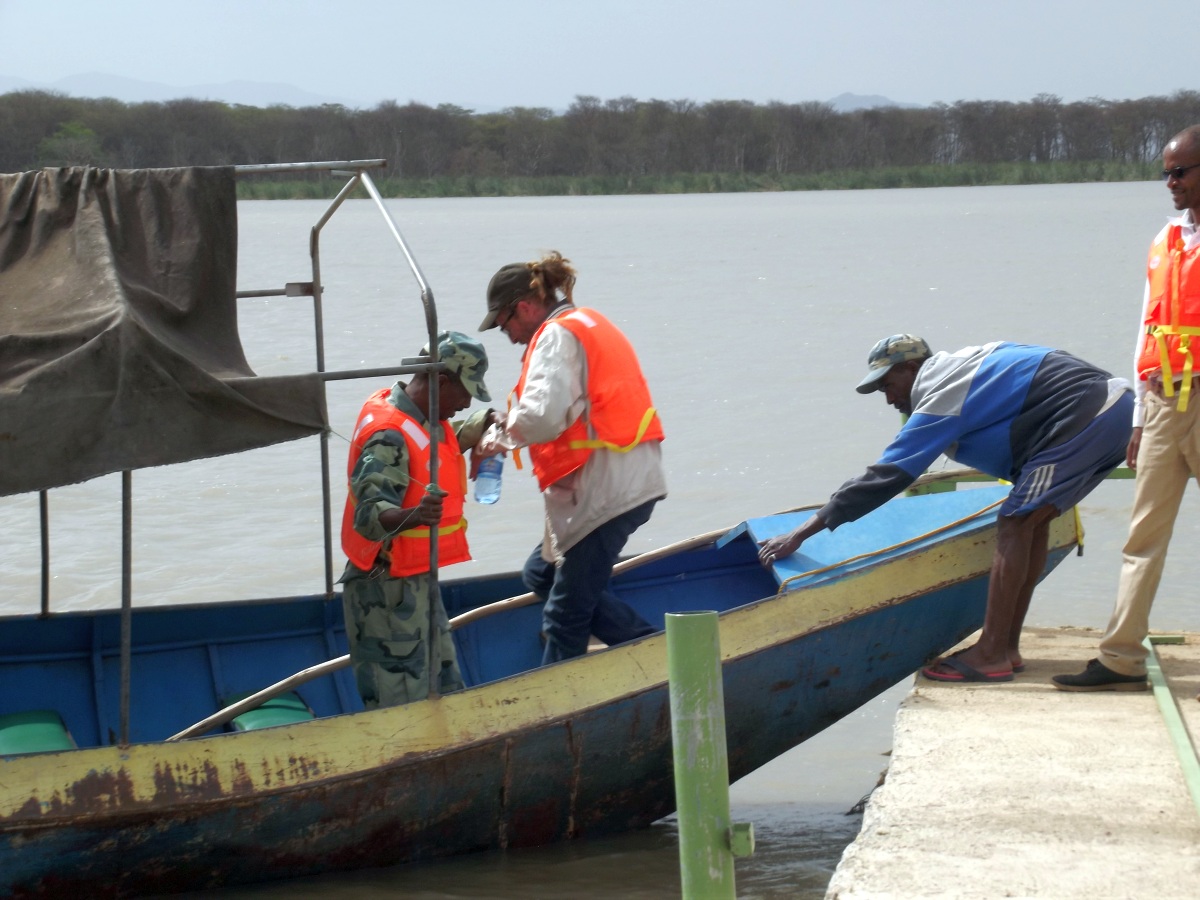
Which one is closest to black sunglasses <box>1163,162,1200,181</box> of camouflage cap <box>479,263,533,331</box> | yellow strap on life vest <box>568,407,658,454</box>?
yellow strap on life vest <box>568,407,658,454</box>

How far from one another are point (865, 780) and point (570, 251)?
102 feet

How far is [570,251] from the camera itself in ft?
121

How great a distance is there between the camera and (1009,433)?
4977 mm

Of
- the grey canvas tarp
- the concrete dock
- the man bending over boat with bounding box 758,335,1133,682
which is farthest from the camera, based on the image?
the man bending over boat with bounding box 758,335,1133,682

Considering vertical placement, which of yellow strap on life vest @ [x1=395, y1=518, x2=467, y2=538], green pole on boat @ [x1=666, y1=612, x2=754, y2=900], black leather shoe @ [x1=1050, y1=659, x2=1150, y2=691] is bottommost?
black leather shoe @ [x1=1050, y1=659, x2=1150, y2=691]

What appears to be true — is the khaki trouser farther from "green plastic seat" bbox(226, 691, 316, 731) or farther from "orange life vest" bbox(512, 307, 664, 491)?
"green plastic seat" bbox(226, 691, 316, 731)

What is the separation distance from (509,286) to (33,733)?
2.29 meters

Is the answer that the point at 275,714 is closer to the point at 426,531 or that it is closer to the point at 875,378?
the point at 426,531

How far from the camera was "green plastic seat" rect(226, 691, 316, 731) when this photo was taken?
209 inches

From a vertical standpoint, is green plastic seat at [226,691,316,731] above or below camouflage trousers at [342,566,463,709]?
below

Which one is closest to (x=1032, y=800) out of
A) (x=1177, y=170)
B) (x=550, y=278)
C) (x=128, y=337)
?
(x=1177, y=170)

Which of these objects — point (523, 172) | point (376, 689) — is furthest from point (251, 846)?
point (523, 172)

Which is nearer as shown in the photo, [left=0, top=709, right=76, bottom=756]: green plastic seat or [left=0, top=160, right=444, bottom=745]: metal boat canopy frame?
[left=0, top=160, right=444, bottom=745]: metal boat canopy frame

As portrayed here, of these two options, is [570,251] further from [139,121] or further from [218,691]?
[218,691]
